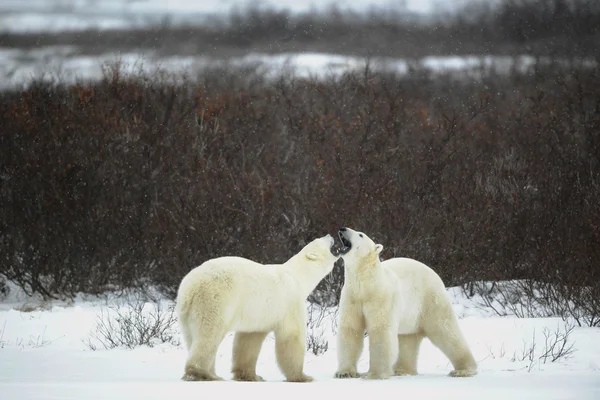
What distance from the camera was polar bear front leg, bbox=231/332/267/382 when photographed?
630cm

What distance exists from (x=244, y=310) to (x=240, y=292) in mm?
140

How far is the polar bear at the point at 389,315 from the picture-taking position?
20.7 feet

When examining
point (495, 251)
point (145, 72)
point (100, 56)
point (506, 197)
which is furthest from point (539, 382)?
point (100, 56)

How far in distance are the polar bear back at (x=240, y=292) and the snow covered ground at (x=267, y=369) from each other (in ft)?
1.51

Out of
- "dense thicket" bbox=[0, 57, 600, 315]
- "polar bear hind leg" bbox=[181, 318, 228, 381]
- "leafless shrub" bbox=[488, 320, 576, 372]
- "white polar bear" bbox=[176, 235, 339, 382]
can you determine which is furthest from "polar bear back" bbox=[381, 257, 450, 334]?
"dense thicket" bbox=[0, 57, 600, 315]

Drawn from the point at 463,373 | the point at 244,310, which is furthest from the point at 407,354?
the point at 244,310

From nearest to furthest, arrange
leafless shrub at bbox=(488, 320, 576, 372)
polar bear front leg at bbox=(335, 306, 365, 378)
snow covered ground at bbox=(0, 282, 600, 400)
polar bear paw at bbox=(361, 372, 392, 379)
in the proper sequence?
snow covered ground at bbox=(0, 282, 600, 400) < polar bear paw at bbox=(361, 372, 392, 379) < polar bear front leg at bbox=(335, 306, 365, 378) < leafless shrub at bbox=(488, 320, 576, 372)

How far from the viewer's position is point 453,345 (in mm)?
6703

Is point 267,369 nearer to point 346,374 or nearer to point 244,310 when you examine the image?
point 346,374

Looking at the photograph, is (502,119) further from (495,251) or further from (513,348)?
(513,348)

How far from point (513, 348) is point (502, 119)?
17.1 metres

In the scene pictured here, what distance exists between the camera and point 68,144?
637 inches

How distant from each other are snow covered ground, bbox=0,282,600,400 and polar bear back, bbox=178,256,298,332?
0.46 metres

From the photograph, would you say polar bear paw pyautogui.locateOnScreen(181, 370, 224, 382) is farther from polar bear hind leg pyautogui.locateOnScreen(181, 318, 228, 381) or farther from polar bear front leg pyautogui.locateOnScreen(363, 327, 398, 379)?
polar bear front leg pyautogui.locateOnScreen(363, 327, 398, 379)
